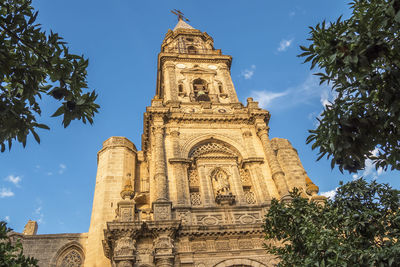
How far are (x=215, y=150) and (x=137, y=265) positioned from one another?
8559 mm

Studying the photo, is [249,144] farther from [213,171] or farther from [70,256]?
[70,256]

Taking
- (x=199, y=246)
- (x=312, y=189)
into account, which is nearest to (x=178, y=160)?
(x=199, y=246)

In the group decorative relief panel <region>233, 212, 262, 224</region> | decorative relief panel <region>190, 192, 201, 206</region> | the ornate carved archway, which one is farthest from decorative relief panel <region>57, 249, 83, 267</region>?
decorative relief panel <region>233, 212, 262, 224</region>

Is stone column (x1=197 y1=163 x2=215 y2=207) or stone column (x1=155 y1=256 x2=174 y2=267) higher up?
stone column (x1=197 y1=163 x2=215 y2=207)

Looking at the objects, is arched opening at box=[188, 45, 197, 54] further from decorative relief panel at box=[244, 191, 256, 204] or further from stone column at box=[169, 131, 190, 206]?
decorative relief panel at box=[244, 191, 256, 204]

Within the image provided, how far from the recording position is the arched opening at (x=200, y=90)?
24.4 metres

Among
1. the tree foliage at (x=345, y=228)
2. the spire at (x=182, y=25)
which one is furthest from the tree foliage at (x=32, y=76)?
the spire at (x=182, y=25)

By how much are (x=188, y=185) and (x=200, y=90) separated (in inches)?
359

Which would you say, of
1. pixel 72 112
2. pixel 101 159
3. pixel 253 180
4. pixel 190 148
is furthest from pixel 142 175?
pixel 72 112

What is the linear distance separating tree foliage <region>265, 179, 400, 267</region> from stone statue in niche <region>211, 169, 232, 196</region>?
22.6ft

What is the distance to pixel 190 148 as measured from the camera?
66.3 feet

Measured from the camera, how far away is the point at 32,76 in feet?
17.9

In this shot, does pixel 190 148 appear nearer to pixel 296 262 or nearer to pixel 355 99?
pixel 296 262

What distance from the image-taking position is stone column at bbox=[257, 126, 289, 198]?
59.7ft
